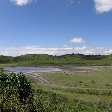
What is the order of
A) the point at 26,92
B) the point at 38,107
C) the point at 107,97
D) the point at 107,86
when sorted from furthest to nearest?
the point at 107,86 → the point at 107,97 → the point at 26,92 → the point at 38,107

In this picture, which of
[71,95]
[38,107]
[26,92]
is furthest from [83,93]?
[38,107]

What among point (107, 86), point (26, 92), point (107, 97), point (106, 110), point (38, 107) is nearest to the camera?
point (38, 107)

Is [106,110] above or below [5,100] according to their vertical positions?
below

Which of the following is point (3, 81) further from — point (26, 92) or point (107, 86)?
point (107, 86)

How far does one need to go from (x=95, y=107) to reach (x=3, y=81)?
24229 millimetres

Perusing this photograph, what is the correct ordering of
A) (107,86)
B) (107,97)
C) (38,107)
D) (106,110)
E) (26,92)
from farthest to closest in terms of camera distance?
(107,86), (107,97), (26,92), (106,110), (38,107)

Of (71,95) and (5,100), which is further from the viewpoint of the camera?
(71,95)

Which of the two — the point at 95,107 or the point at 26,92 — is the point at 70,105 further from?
the point at 26,92

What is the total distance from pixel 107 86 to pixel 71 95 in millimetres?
23032

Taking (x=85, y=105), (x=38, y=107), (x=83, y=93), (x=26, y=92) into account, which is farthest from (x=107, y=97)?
(x=38, y=107)

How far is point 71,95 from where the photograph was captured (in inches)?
3755

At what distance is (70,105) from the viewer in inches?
2977

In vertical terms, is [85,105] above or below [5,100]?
below

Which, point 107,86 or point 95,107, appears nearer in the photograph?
point 95,107
